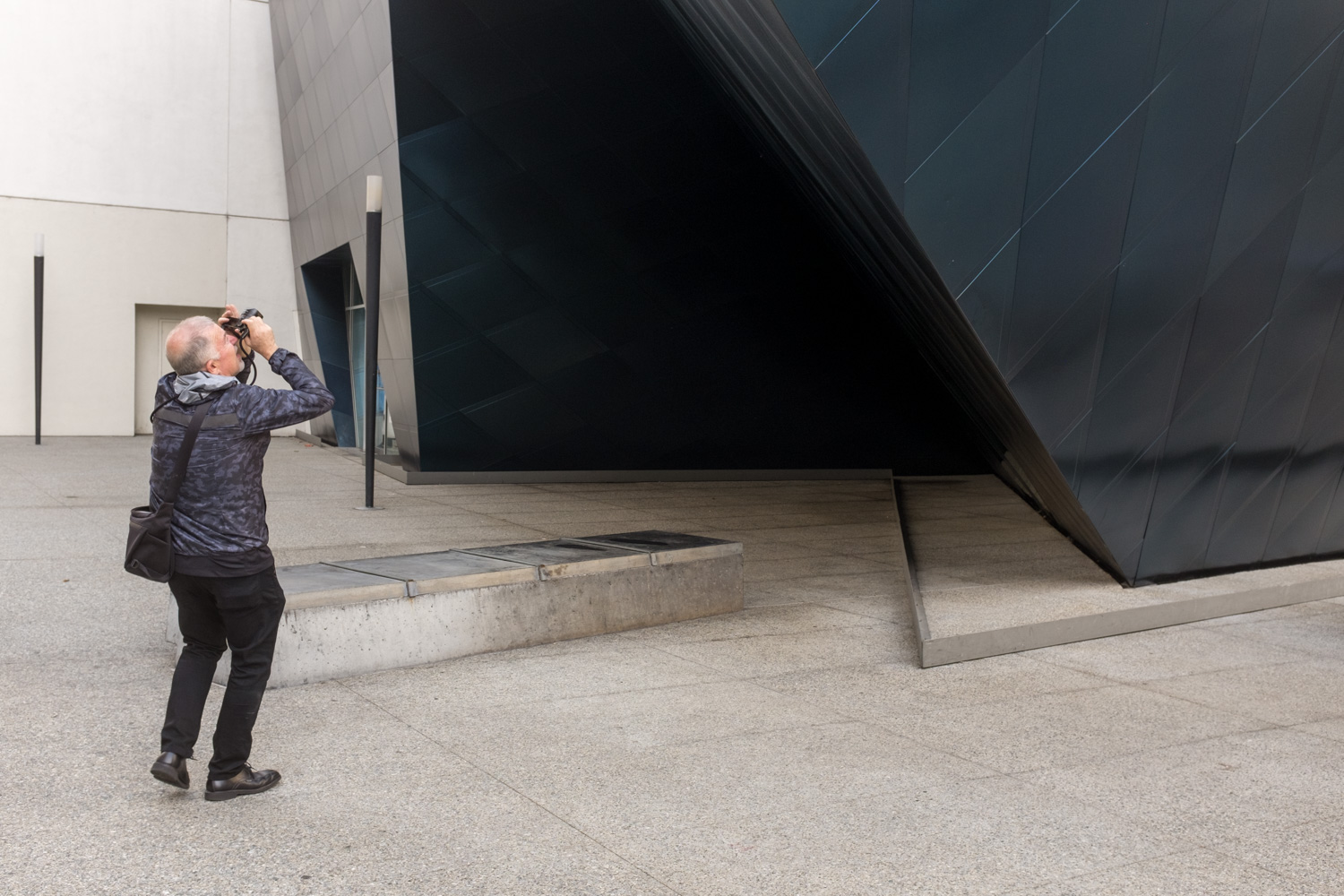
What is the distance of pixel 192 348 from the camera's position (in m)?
4.21

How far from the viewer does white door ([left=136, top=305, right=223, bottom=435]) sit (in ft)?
78.6

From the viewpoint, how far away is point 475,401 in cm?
1630

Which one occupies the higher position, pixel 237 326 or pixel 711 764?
pixel 237 326

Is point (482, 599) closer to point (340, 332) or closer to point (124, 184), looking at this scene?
point (340, 332)

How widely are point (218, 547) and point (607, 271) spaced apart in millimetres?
12531

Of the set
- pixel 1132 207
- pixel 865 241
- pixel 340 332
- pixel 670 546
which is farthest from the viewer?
pixel 340 332

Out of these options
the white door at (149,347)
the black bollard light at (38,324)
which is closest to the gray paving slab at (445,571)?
the black bollard light at (38,324)

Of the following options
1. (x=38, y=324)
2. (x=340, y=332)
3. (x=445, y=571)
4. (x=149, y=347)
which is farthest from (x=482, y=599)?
(x=149, y=347)

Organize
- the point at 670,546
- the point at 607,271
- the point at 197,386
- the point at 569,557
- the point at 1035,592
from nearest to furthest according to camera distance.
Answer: the point at 197,386 < the point at 569,557 < the point at 670,546 < the point at 1035,592 < the point at 607,271

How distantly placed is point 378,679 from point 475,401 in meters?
10.5

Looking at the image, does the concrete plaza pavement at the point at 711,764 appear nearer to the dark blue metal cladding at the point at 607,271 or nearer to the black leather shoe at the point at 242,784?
the black leather shoe at the point at 242,784

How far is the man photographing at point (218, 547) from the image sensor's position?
4121 mm

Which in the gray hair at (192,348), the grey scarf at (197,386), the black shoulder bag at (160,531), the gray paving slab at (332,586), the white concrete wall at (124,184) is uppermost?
the white concrete wall at (124,184)

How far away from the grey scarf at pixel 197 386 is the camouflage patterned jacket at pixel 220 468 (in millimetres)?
26
